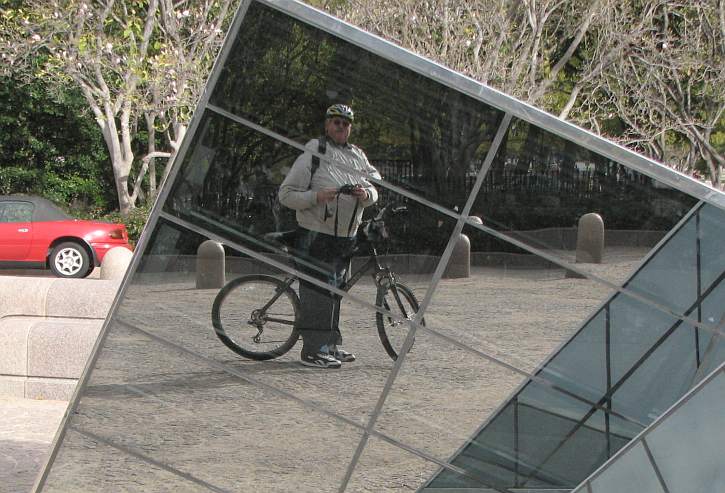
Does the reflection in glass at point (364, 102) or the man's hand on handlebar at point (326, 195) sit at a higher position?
the reflection in glass at point (364, 102)

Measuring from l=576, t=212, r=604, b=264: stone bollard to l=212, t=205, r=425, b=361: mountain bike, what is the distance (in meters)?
0.71

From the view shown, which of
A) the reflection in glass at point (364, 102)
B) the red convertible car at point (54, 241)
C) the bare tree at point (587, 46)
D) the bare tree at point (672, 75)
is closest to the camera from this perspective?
the reflection in glass at point (364, 102)

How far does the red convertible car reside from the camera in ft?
58.7

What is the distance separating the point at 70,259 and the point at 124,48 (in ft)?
17.1

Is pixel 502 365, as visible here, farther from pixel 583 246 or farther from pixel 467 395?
pixel 583 246

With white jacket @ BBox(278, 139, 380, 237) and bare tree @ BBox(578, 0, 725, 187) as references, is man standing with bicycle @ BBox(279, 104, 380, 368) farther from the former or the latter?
bare tree @ BBox(578, 0, 725, 187)

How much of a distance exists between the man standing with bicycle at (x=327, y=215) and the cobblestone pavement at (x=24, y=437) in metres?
2.26

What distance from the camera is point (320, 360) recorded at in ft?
13.2

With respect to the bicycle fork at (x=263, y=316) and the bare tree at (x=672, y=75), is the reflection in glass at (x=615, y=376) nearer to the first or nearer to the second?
the bicycle fork at (x=263, y=316)

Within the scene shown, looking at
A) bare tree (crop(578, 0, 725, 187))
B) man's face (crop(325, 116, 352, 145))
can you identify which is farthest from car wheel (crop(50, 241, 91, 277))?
man's face (crop(325, 116, 352, 145))

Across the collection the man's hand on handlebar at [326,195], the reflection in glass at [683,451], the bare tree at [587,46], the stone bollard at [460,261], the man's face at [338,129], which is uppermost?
the bare tree at [587,46]

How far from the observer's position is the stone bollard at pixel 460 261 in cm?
391

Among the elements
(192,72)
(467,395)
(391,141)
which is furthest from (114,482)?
(192,72)

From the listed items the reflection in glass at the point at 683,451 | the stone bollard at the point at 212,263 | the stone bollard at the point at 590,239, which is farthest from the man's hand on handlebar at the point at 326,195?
the reflection in glass at the point at 683,451
